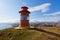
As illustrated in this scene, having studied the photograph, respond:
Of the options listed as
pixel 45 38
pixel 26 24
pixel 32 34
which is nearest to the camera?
pixel 45 38

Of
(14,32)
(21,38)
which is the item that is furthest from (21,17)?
(21,38)

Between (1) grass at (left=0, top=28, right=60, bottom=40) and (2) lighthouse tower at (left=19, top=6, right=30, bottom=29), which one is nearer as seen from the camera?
(1) grass at (left=0, top=28, right=60, bottom=40)

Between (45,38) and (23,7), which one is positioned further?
(23,7)

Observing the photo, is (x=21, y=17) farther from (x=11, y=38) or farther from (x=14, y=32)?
(x=11, y=38)

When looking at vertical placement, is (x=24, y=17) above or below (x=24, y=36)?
above

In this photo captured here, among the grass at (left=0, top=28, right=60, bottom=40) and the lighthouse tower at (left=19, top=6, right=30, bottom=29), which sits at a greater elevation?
the lighthouse tower at (left=19, top=6, right=30, bottom=29)

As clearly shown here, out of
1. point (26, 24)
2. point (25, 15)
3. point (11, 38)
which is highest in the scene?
point (25, 15)

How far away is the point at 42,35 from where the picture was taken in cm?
1548

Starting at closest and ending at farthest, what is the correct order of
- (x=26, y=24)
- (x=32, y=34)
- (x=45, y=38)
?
(x=45, y=38) → (x=32, y=34) → (x=26, y=24)

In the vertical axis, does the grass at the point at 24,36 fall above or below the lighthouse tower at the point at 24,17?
below

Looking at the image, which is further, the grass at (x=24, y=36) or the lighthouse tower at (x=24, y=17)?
the lighthouse tower at (x=24, y=17)

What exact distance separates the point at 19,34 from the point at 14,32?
793 millimetres

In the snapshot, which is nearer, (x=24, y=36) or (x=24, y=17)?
(x=24, y=36)

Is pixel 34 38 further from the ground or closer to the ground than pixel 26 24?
closer to the ground
